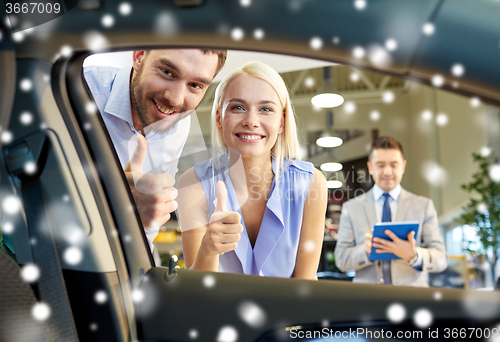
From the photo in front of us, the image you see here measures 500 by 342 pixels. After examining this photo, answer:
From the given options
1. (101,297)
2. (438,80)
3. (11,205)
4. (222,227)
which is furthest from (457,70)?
(11,205)

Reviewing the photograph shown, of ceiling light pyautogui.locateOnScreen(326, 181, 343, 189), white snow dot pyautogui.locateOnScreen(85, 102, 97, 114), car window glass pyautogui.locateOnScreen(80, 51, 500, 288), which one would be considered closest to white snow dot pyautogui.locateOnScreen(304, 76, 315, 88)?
car window glass pyautogui.locateOnScreen(80, 51, 500, 288)

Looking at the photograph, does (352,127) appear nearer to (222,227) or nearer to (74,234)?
(222,227)

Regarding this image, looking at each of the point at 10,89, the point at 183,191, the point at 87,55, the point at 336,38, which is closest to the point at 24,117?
the point at 10,89

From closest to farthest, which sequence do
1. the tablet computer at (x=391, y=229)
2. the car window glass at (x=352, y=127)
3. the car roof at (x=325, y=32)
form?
the car roof at (x=325, y=32) < the car window glass at (x=352, y=127) < the tablet computer at (x=391, y=229)

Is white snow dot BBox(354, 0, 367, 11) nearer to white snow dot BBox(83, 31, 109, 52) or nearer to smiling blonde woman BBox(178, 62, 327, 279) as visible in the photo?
smiling blonde woman BBox(178, 62, 327, 279)

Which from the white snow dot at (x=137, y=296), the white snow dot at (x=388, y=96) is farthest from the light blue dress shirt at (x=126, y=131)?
the white snow dot at (x=388, y=96)

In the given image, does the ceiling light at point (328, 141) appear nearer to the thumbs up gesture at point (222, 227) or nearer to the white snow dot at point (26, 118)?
the thumbs up gesture at point (222, 227)
